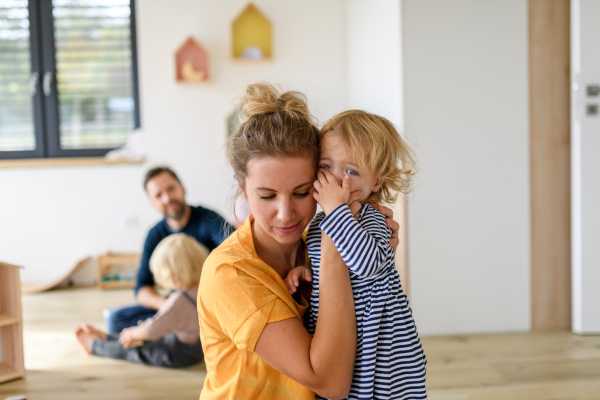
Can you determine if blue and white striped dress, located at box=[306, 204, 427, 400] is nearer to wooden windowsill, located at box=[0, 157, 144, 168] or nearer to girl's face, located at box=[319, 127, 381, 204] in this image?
girl's face, located at box=[319, 127, 381, 204]

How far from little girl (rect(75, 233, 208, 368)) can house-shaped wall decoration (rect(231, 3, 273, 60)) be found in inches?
85.4

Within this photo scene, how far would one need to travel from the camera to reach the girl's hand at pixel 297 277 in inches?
45.6

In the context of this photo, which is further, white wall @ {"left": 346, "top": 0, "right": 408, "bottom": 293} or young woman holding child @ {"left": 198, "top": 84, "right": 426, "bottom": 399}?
white wall @ {"left": 346, "top": 0, "right": 408, "bottom": 293}

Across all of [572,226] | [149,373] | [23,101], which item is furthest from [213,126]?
[572,226]

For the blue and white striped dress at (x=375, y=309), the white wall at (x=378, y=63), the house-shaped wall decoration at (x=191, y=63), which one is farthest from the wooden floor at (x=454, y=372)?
the house-shaped wall decoration at (x=191, y=63)

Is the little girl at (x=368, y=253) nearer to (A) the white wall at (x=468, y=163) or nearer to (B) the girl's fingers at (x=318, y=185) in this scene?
(B) the girl's fingers at (x=318, y=185)

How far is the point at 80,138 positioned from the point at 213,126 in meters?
1.13

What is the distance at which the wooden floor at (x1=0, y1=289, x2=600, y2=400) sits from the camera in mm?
2115

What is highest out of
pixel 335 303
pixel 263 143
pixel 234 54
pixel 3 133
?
pixel 234 54

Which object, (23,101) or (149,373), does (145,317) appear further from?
(23,101)

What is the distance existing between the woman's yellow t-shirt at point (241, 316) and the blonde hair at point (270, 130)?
0.58ft

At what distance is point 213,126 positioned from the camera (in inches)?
172

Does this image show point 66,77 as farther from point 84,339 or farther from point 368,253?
point 368,253

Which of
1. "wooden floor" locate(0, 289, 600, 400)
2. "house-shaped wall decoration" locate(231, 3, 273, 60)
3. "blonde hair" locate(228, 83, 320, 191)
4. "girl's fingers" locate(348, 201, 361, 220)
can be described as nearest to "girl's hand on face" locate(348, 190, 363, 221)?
"girl's fingers" locate(348, 201, 361, 220)
